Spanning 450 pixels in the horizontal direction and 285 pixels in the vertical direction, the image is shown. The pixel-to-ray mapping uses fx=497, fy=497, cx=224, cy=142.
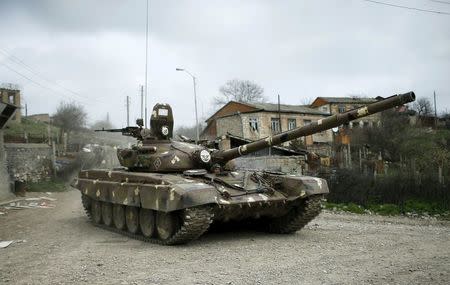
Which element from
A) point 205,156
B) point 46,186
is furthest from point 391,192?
point 46,186

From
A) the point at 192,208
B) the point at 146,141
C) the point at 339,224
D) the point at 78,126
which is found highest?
the point at 78,126

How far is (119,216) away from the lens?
11.2m

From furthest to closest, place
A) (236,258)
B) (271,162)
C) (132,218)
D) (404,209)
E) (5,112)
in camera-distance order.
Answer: (271,162), (5,112), (404,209), (132,218), (236,258)

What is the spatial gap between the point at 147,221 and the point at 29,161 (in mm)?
19866

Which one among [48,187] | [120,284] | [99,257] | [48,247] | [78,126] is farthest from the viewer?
[78,126]

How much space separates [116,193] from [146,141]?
133 cm

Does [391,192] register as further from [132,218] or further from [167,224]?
[167,224]

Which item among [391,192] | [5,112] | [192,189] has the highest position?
[5,112]

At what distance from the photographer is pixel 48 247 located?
9.05 meters

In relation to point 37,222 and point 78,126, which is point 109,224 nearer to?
point 37,222

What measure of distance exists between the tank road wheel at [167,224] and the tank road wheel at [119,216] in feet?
6.32

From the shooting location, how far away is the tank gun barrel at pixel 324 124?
7.65m

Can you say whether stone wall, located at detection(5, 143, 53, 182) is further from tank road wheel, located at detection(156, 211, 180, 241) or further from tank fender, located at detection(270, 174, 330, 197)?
tank fender, located at detection(270, 174, 330, 197)

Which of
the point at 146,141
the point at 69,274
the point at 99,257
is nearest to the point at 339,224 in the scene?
the point at 146,141
